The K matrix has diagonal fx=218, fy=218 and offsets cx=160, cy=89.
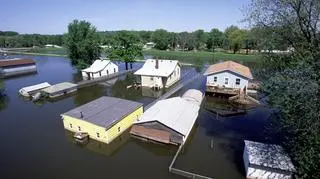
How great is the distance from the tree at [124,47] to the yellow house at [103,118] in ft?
78.5

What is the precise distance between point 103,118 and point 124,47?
1138 inches

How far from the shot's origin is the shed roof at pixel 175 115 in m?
17.6

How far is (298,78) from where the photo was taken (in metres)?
10.5

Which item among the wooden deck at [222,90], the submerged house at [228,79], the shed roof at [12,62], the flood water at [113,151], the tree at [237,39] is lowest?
the flood water at [113,151]

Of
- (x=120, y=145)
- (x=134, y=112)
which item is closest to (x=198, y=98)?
(x=134, y=112)

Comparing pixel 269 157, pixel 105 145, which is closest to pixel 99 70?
pixel 105 145

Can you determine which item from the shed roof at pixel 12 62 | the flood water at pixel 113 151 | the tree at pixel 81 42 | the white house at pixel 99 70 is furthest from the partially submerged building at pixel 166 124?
the shed roof at pixel 12 62

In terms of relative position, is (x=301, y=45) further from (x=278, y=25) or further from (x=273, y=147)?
(x=273, y=147)

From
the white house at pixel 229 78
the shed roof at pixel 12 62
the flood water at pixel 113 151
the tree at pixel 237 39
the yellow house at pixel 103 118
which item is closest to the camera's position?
the flood water at pixel 113 151

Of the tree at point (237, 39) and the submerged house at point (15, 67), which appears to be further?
the tree at point (237, 39)

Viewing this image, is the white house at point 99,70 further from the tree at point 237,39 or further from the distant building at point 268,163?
the tree at point 237,39

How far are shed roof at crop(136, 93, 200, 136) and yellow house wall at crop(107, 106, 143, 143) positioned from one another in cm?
150

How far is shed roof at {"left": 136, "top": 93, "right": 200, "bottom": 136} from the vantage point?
17.6 meters

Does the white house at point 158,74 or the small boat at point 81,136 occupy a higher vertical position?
the white house at point 158,74
